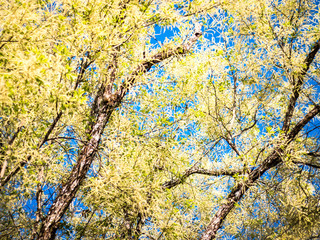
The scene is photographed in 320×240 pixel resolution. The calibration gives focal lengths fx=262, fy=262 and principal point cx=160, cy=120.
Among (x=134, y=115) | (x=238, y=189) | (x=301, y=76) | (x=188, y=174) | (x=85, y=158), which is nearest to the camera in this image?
(x=85, y=158)

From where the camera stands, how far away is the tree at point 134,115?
3990 mm

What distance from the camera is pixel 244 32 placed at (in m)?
7.36

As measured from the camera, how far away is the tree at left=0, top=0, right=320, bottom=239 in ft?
13.1

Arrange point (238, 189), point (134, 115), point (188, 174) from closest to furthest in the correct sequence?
point (238, 189) < point (188, 174) < point (134, 115)

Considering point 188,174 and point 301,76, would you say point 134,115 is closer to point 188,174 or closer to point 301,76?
point 188,174

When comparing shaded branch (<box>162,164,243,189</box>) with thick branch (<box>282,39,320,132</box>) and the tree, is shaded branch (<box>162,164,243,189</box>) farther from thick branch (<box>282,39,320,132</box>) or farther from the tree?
thick branch (<box>282,39,320,132</box>)

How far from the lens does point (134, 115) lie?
8.23 metres

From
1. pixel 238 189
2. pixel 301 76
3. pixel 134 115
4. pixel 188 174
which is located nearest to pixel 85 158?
pixel 188 174

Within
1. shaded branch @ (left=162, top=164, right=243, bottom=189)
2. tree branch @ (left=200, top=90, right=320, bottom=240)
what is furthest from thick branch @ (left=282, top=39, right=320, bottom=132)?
shaded branch @ (left=162, top=164, right=243, bottom=189)

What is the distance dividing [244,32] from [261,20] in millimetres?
696

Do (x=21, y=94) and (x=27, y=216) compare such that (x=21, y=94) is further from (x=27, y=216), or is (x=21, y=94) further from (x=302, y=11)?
(x=302, y=11)

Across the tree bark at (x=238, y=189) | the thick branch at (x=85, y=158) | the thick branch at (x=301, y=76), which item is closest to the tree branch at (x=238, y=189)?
the tree bark at (x=238, y=189)

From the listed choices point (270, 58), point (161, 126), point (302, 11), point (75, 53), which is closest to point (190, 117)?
point (161, 126)

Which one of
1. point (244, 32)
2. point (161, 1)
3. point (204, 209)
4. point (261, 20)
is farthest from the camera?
point (204, 209)
